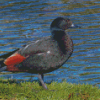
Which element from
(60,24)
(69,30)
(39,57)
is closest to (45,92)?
(39,57)

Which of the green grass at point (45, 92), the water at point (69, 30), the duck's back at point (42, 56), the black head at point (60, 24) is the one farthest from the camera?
the water at point (69, 30)

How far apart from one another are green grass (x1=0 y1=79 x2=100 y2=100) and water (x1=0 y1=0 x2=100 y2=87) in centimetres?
89

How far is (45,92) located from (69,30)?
8261mm

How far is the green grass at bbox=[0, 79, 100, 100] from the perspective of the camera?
6.77 m

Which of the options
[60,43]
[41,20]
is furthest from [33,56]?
[41,20]

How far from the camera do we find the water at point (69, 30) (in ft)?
33.1

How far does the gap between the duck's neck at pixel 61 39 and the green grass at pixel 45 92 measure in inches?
34.4

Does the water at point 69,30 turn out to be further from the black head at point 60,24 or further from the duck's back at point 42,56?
the duck's back at point 42,56

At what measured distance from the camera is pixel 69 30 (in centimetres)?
1502

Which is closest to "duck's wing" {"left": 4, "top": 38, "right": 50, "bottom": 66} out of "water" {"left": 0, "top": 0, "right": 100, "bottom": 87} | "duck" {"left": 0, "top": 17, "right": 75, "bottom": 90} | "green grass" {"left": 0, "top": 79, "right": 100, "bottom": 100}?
"duck" {"left": 0, "top": 17, "right": 75, "bottom": 90}

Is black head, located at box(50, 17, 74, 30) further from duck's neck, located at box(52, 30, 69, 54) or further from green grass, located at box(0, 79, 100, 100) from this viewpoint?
green grass, located at box(0, 79, 100, 100)

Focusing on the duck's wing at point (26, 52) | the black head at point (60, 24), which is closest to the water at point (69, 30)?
the black head at point (60, 24)

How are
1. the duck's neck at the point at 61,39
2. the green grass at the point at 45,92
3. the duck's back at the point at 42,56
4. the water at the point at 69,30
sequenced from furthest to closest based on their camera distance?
1. the water at the point at 69,30
2. the duck's neck at the point at 61,39
3. the duck's back at the point at 42,56
4. the green grass at the point at 45,92

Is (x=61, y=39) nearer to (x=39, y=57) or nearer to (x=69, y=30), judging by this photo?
(x=39, y=57)
